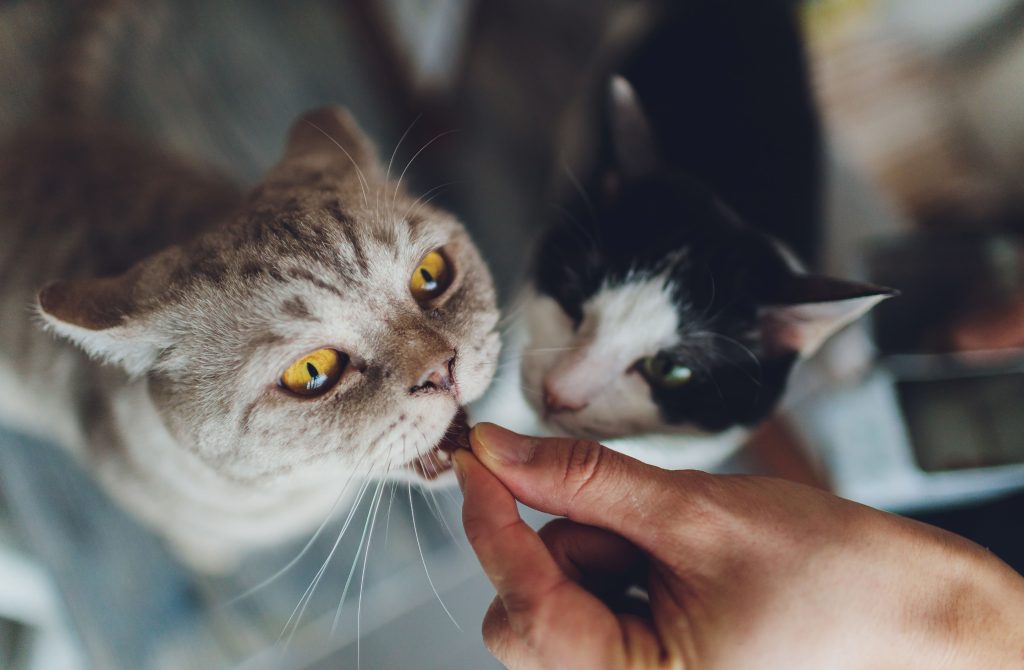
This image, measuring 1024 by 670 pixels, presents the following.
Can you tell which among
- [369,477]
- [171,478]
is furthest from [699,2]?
[171,478]

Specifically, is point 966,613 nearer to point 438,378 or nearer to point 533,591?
point 533,591

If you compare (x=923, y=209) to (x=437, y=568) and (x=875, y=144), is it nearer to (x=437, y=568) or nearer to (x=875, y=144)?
(x=875, y=144)

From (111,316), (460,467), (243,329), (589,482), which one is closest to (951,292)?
(589,482)

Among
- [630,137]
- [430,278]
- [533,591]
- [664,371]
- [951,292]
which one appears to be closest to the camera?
[533,591]

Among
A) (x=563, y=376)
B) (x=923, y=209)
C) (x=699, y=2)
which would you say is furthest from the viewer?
(x=923, y=209)

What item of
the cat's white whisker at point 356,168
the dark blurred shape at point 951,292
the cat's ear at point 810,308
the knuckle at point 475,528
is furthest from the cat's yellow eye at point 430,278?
the dark blurred shape at point 951,292
